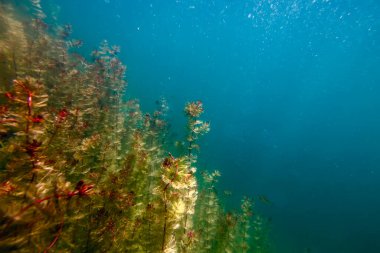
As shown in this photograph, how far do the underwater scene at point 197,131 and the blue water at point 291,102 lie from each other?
2.04 ft

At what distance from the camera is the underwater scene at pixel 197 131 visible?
2.00 metres

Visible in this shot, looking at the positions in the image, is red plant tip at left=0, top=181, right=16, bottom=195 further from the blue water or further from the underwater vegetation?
the blue water

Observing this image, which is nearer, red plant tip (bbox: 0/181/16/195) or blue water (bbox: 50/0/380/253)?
red plant tip (bbox: 0/181/16/195)

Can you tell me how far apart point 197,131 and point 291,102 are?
10010cm

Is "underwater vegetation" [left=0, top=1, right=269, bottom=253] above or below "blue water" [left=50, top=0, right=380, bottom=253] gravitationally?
below

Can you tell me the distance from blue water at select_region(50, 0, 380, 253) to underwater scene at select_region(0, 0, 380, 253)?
0.62m

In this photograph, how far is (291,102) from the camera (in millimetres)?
93438

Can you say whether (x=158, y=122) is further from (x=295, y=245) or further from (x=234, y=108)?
(x=234, y=108)

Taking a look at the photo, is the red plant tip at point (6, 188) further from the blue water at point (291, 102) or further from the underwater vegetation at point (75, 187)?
the blue water at point (291, 102)

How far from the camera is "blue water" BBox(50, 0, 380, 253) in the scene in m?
56.4

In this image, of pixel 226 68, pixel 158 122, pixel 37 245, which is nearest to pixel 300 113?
pixel 226 68

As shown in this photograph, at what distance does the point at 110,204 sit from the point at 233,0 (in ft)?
207

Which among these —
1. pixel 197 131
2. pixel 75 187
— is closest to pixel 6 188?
pixel 75 187

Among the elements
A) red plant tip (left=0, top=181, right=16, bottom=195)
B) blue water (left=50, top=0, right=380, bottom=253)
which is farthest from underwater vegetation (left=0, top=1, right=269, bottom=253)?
blue water (left=50, top=0, right=380, bottom=253)
